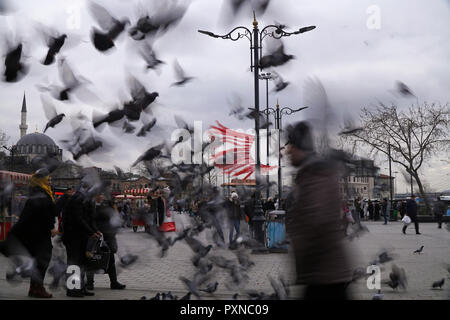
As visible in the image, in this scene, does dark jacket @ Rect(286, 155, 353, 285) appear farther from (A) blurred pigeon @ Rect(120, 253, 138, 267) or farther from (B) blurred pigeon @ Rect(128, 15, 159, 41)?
(A) blurred pigeon @ Rect(120, 253, 138, 267)

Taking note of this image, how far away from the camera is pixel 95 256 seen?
7.66m

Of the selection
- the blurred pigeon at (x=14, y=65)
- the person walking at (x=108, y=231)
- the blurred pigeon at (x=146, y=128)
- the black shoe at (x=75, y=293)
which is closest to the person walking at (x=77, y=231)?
the black shoe at (x=75, y=293)

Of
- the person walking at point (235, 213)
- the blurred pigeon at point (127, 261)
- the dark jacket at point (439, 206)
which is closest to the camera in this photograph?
the blurred pigeon at point (127, 261)

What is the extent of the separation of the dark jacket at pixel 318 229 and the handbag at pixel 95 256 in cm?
459

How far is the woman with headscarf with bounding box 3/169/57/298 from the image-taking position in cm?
677

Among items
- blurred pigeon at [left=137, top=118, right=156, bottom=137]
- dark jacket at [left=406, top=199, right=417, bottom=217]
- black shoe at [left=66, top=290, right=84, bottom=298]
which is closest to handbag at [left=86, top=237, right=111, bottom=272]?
black shoe at [left=66, top=290, right=84, bottom=298]

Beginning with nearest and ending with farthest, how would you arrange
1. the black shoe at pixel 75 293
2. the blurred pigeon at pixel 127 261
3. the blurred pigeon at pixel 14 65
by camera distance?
the blurred pigeon at pixel 14 65
the black shoe at pixel 75 293
the blurred pigeon at pixel 127 261

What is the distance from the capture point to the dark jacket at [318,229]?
140 inches

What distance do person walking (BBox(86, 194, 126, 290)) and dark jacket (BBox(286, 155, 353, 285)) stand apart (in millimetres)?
4612

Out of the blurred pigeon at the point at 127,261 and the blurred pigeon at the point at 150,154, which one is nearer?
the blurred pigeon at the point at 150,154

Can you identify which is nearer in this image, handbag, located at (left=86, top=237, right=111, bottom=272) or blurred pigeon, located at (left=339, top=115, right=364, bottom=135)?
blurred pigeon, located at (left=339, top=115, right=364, bottom=135)

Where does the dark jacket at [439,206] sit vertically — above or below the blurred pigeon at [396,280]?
above

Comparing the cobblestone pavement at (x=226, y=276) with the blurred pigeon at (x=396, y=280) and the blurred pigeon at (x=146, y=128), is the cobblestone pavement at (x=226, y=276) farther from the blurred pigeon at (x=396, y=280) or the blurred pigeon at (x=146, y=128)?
the blurred pigeon at (x=146, y=128)
